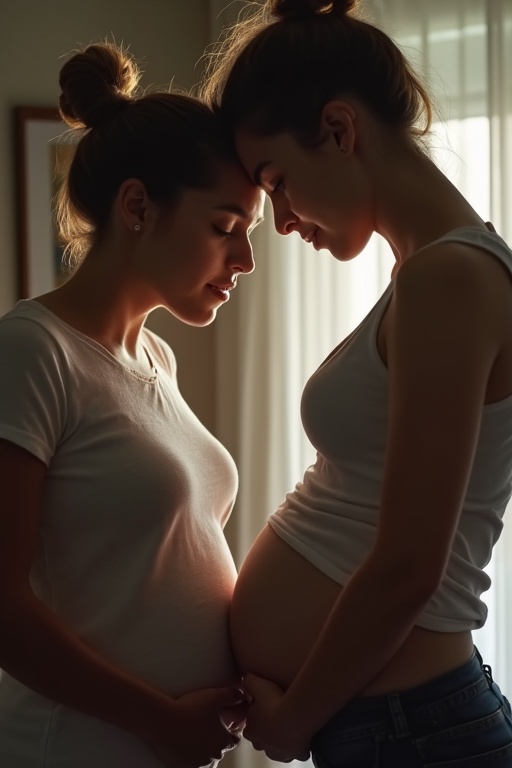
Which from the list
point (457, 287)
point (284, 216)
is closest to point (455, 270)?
point (457, 287)

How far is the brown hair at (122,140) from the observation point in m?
1.50

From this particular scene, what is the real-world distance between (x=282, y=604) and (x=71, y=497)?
0.32 metres

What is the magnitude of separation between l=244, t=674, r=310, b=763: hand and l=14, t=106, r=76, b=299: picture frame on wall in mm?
→ 1865

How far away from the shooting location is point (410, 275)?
110 cm

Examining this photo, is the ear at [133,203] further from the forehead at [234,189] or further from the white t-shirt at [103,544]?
the white t-shirt at [103,544]

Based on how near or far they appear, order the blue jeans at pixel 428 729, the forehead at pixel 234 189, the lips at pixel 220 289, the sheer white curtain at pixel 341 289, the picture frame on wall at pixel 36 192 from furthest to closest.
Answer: the picture frame on wall at pixel 36 192 → the sheer white curtain at pixel 341 289 → the lips at pixel 220 289 → the forehead at pixel 234 189 → the blue jeans at pixel 428 729

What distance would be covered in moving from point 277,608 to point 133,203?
25.1 inches

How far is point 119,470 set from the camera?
137 centimetres

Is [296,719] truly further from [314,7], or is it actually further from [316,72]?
[314,7]

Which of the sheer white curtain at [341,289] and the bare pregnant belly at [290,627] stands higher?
the sheer white curtain at [341,289]

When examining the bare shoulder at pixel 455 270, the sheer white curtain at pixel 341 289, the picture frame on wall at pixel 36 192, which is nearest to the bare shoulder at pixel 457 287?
the bare shoulder at pixel 455 270

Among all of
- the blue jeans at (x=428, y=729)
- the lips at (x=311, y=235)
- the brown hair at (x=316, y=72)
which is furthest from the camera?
the lips at (x=311, y=235)

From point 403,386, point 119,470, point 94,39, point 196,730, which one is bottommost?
point 196,730

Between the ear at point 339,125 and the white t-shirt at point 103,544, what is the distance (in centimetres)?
45
